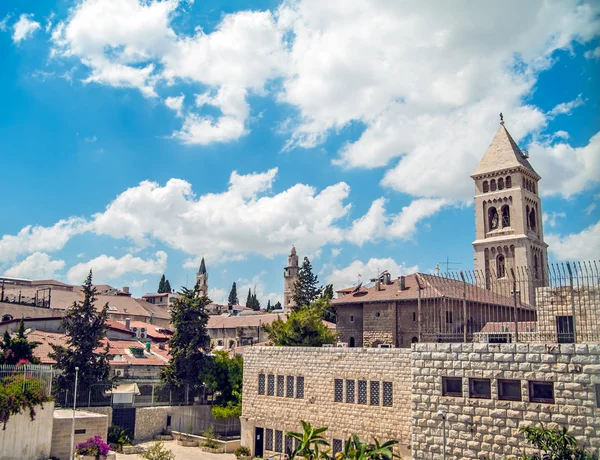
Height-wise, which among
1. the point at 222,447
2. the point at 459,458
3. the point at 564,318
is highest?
the point at 564,318

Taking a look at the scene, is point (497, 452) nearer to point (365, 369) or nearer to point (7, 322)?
point (365, 369)

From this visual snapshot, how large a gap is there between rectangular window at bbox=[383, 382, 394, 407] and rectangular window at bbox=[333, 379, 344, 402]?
2.32 meters

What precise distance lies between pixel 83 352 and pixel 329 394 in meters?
15.9

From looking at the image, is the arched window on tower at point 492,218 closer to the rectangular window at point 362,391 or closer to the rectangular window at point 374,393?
the rectangular window at point 362,391

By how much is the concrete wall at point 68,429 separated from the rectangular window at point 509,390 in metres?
18.5

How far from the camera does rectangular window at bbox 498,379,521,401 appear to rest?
16.4 meters

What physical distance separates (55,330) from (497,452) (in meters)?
33.9

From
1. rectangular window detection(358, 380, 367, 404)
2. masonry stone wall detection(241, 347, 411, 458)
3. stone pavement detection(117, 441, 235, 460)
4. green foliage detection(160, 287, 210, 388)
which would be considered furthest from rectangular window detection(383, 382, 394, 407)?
green foliage detection(160, 287, 210, 388)

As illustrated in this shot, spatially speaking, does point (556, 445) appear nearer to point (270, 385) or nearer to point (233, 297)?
point (270, 385)

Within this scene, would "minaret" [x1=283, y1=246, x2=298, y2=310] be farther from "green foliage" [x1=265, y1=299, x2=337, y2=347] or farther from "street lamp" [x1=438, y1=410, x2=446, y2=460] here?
"street lamp" [x1=438, y1=410, x2=446, y2=460]

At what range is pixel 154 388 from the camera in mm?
36031

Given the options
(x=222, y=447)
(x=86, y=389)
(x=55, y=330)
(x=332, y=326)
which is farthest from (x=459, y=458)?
(x=332, y=326)

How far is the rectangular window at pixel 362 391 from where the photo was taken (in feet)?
78.9

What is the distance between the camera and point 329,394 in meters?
25.5
